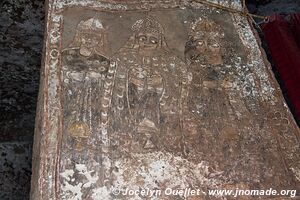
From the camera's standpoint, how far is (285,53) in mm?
3207

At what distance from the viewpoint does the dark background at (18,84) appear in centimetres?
287

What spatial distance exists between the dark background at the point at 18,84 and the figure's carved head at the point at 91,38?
700mm

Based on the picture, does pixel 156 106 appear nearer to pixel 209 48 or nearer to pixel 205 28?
pixel 209 48

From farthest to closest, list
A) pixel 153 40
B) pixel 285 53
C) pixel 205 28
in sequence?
pixel 285 53 → pixel 205 28 → pixel 153 40

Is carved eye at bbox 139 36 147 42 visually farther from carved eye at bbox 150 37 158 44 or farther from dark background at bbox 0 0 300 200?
dark background at bbox 0 0 300 200

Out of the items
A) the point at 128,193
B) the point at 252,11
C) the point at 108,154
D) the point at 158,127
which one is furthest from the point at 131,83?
the point at 252,11

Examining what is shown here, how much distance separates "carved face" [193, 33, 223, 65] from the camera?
2.85 metres

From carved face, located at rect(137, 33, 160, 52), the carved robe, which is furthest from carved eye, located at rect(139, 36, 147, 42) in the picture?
the carved robe

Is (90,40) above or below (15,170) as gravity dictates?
above

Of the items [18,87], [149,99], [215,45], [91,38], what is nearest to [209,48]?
[215,45]

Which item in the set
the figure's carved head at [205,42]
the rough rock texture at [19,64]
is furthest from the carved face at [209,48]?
the rough rock texture at [19,64]

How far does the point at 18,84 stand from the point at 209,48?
4.32ft

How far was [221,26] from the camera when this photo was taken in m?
3.02

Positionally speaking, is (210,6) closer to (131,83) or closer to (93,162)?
(131,83)
